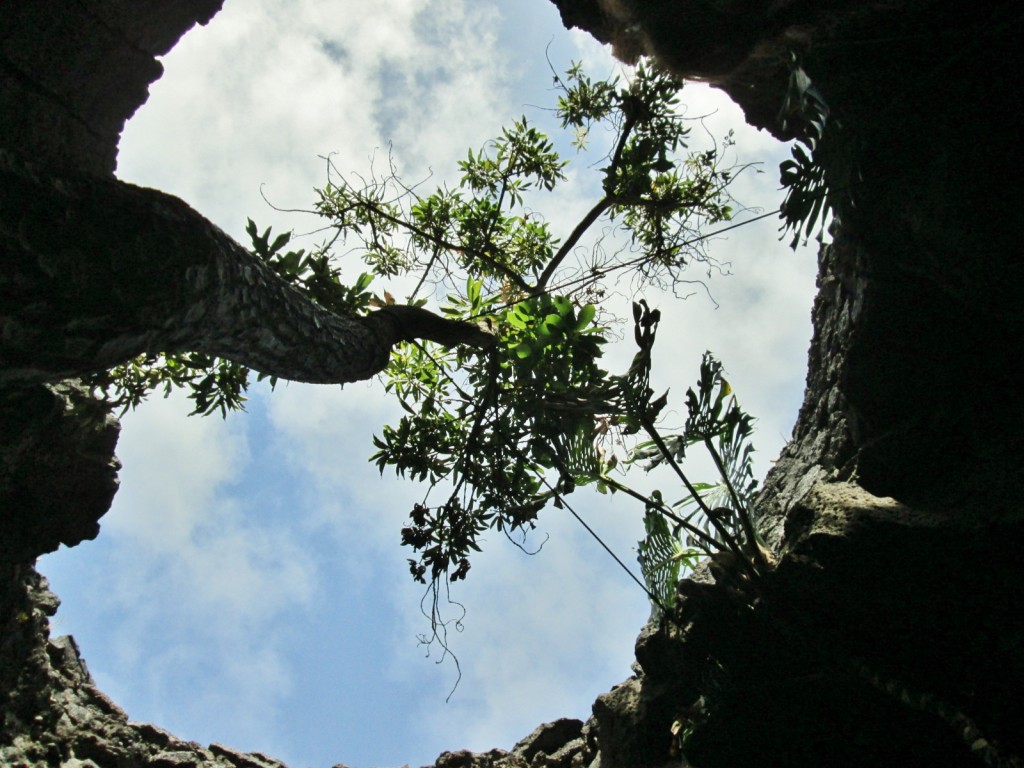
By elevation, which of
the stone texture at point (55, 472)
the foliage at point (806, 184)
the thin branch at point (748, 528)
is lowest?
the thin branch at point (748, 528)

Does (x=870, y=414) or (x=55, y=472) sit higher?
(x=55, y=472)

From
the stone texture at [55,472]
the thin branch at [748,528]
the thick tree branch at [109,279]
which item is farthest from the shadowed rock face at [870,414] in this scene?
the thick tree branch at [109,279]

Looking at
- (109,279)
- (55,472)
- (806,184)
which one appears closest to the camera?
(109,279)

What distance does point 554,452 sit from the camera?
390cm

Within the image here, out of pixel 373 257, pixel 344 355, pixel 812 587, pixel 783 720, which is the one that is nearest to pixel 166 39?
pixel 344 355

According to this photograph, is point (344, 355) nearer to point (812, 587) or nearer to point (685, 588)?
point (685, 588)

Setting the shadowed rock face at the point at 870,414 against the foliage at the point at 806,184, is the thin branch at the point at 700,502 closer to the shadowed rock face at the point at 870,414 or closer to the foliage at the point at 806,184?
the shadowed rock face at the point at 870,414

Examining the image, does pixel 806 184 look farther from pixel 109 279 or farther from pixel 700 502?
pixel 109 279

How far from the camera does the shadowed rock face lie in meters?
2.59

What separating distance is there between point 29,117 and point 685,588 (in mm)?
3651

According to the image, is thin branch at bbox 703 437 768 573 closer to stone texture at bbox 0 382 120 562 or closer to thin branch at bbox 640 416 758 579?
thin branch at bbox 640 416 758 579

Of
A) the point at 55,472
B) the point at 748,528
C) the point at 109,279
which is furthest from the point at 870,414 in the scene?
the point at 55,472

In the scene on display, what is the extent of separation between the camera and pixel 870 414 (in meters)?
3.28

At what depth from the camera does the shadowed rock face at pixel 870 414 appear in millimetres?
2586
